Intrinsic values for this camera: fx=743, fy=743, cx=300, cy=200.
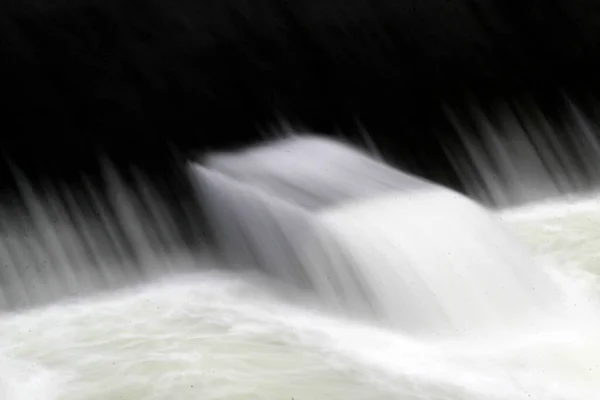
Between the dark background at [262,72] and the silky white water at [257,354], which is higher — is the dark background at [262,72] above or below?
above

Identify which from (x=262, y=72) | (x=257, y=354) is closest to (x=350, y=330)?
(x=257, y=354)

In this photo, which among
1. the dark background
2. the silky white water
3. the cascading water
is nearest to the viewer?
the silky white water

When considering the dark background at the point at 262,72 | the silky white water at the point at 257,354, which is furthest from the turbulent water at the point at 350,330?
the dark background at the point at 262,72

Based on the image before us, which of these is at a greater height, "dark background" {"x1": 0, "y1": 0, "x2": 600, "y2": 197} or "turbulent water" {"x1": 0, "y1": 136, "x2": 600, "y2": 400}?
"dark background" {"x1": 0, "y1": 0, "x2": 600, "y2": 197}

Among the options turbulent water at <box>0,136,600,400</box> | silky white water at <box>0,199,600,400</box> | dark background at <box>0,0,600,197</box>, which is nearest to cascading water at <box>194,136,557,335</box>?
turbulent water at <box>0,136,600,400</box>

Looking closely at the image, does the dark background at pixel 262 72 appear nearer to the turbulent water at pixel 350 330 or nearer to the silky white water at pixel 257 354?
the turbulent water at pixel 350 330

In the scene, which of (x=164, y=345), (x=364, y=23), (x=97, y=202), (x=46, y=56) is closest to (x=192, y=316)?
(x=164, y=345)

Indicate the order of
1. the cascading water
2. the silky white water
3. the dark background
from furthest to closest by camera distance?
1. the dark background
2. the cascading water
3. the silky white water

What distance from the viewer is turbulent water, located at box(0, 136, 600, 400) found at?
7.94ft

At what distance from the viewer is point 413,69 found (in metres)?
4.07

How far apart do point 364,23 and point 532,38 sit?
3.67 ft

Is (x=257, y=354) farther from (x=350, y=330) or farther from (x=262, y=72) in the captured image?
(x=262, y=72)

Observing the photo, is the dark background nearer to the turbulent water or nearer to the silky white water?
the turbulent water

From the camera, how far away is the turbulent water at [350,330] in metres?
2.42
